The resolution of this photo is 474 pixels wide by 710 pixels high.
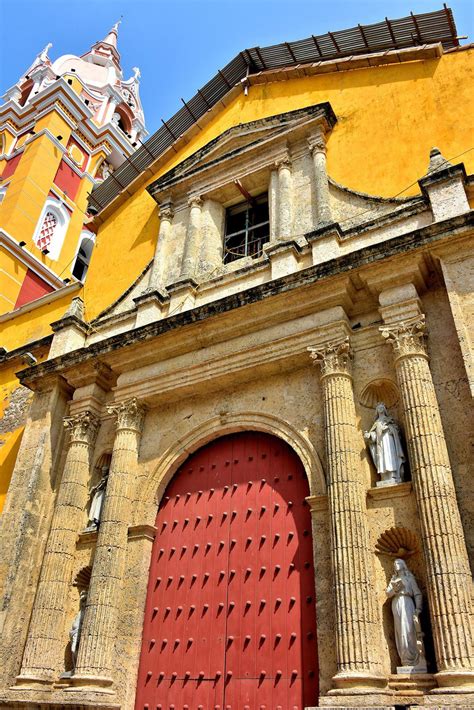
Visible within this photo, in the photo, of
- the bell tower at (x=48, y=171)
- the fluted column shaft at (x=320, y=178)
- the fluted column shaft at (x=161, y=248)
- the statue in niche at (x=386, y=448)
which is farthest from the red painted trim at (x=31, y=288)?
the statue in niche at (x=386, y=448)

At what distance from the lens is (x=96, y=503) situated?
7934 millimetres

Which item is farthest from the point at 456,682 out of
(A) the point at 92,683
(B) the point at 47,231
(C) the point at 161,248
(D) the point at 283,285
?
(B) the point at 47,231

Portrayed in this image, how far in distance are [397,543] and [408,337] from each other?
2.09 meters

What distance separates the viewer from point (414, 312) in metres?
6.40

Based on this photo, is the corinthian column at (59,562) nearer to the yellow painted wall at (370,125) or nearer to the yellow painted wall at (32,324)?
the yellow painted wall at (370,125)

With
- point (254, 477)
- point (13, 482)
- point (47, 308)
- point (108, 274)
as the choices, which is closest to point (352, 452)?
point (254, 477)

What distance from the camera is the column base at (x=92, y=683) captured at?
6273 millimetres

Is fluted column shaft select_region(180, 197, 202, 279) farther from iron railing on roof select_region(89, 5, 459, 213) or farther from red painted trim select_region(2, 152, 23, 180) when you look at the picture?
red painted trim select_region(2, 152, 23, 180)

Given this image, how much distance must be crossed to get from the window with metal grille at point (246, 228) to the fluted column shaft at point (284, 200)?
720 millimetres

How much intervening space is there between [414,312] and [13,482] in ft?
19.5

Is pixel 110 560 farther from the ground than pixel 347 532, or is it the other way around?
pixel 110 560

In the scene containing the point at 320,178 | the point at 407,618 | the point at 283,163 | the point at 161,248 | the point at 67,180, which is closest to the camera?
the point at 407,618

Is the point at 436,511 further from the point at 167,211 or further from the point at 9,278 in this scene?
the point at 9,278

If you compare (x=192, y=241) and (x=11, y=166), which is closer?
(x=192, y=241)
